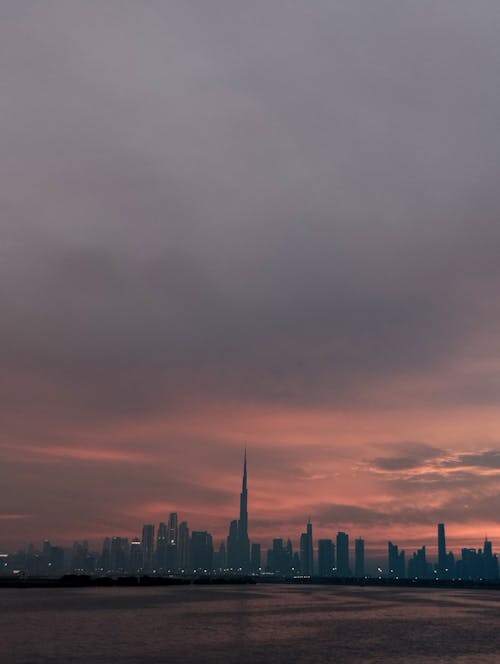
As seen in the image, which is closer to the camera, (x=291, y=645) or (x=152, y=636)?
(x=291, y=645)

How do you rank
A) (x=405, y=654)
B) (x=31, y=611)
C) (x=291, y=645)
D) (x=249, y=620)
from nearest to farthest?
(x=405, y=654) < (x=291, y=645) < (x=249, y=620) < (x=31, y=611)

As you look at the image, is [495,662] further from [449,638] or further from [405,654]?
[449,638]

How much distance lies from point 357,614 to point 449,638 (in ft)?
188

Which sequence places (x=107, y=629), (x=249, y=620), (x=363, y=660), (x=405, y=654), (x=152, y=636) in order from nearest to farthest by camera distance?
(x=363, y=660) → (x=405, y=654) → (x=152, y=636) → (x=107, y=629) → (x=249, y=620)

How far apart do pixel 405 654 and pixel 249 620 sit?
5288 centimetres

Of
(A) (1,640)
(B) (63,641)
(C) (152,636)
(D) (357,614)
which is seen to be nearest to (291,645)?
(C) (152,636)

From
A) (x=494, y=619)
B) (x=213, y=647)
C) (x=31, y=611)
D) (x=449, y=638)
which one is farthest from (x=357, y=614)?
(x=213, y=647)

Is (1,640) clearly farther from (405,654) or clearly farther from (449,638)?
(449,638)

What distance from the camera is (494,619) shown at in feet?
505

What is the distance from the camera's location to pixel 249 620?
13062 cm

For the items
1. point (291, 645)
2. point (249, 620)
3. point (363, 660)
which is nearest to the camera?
point (363, 660)

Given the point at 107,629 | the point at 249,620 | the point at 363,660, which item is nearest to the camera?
the point at 363,660

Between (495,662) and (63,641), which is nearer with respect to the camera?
(495,662)

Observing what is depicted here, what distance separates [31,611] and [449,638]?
85.9 m
